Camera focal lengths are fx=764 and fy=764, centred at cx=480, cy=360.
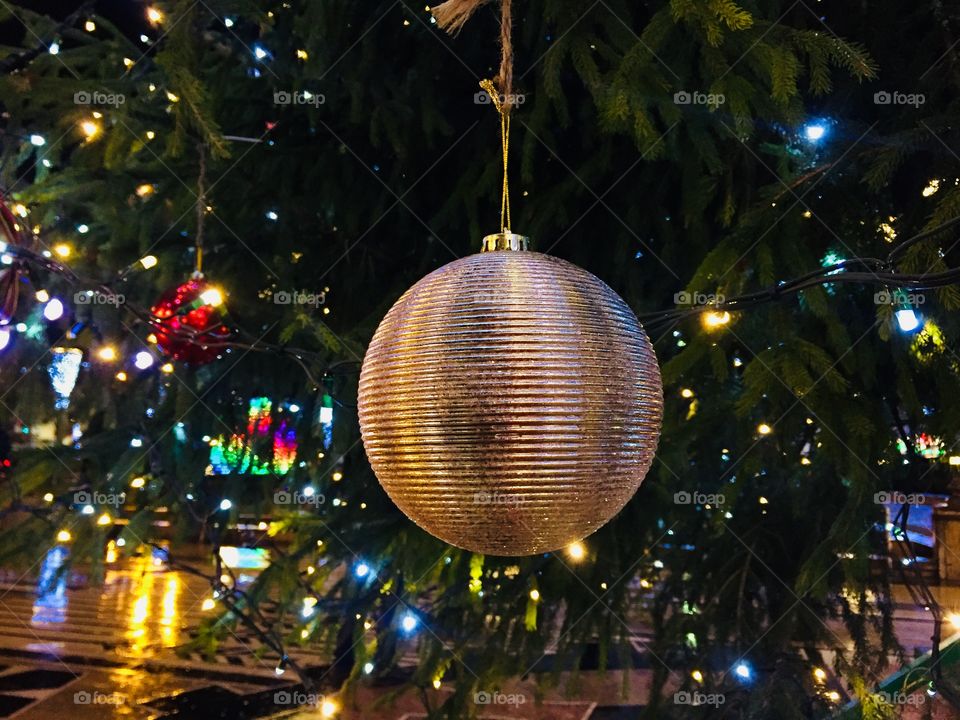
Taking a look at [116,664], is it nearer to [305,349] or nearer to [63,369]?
[63,369]

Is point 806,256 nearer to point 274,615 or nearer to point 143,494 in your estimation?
point 143,494

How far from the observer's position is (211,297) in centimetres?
242

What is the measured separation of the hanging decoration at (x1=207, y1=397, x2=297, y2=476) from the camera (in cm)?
302

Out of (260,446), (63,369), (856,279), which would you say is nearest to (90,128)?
(63,369)

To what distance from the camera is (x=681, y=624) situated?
9.66ft

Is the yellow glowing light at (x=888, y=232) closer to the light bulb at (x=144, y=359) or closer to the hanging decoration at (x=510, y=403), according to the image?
the hanging decoration at (x=510, y=403)

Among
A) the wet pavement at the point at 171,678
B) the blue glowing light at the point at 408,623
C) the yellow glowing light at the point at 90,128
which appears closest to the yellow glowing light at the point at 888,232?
the wet pavement at the point at 171,678

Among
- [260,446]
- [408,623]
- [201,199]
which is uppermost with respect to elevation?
[201,199]

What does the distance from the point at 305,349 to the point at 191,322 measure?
0.46 m

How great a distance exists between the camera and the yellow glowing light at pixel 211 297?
240cm

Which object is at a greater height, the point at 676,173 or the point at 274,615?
the point at 676,173

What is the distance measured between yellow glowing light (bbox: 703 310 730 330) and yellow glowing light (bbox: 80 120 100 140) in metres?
2.42

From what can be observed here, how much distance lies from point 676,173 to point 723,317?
844 millimetres

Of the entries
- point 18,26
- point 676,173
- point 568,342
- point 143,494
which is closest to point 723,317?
point 676,173
